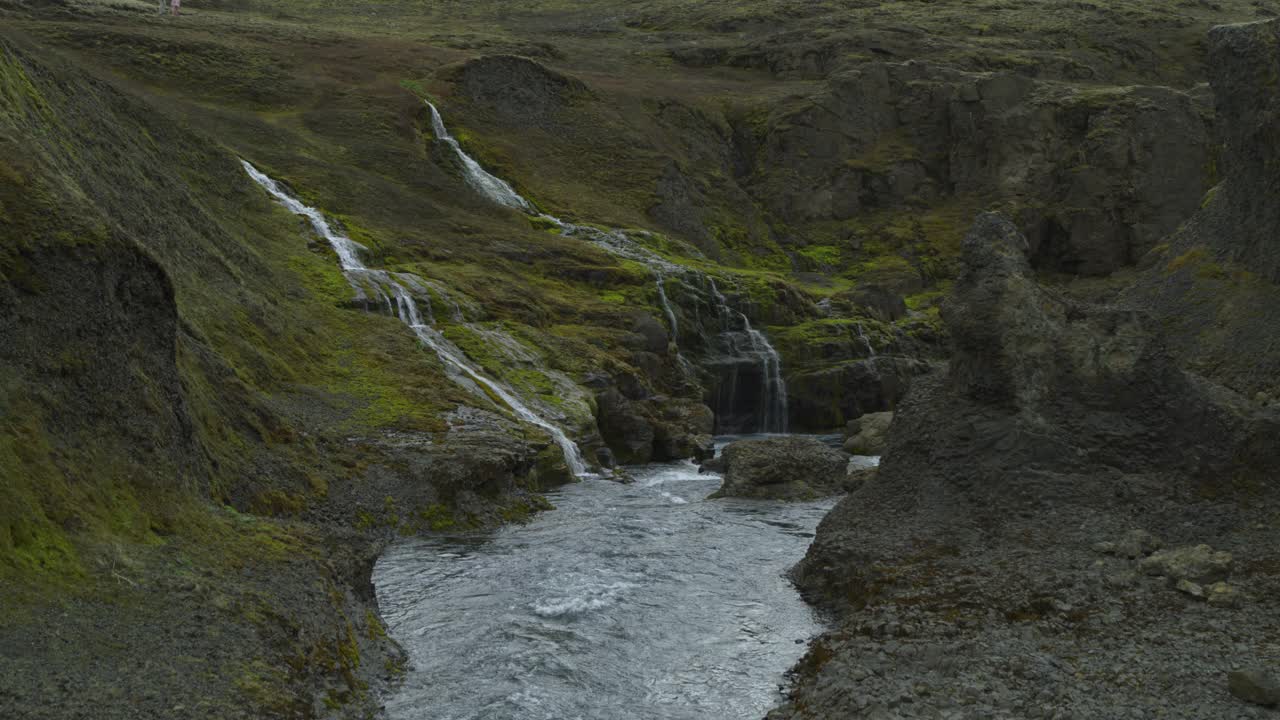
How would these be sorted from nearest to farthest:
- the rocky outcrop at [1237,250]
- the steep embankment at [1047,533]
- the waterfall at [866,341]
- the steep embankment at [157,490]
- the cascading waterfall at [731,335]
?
the steep embankment at [157,490]
the steep embankment at [1047,533]
the rocky outcrop at [1237,250]
the cascading waterfall at [731,335]
the waterfall at [866,341]

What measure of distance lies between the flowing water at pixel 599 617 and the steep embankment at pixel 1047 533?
1.18m

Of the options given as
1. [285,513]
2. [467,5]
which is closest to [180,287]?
[285,513]

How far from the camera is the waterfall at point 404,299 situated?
33.8 meters

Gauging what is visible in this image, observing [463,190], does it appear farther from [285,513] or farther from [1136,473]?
[1136,473]

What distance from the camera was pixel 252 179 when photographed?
51.0 m

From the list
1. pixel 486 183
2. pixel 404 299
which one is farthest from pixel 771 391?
pixel 486 183

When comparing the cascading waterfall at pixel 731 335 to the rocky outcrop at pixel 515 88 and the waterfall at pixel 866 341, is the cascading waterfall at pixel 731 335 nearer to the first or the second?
the waterfall at pixel 866 341

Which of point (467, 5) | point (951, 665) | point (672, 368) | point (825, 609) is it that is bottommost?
point (672, 368)

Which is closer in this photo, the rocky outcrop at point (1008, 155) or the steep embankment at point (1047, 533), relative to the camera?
the steep embankment at point (1047, 533)

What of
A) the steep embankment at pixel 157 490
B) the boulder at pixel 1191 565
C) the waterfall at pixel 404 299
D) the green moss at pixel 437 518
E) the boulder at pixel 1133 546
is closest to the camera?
the steep embankment at pixel 157 490

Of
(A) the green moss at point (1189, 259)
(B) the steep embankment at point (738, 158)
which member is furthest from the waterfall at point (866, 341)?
(A) the green moss at point (1189, 259)

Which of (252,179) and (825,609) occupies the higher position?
(252,179)

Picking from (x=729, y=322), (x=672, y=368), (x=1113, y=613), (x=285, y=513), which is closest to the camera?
(x=1113, y=613)

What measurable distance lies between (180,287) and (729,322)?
33.6m
